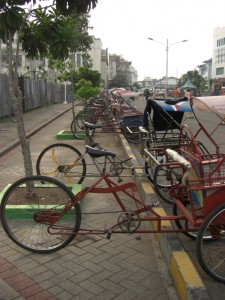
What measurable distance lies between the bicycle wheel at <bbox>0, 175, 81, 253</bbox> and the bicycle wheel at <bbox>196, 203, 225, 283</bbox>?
127cm

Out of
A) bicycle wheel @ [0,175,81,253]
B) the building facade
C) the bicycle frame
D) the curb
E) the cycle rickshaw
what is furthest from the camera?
the building facade

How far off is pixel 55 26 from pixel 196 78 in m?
77.2

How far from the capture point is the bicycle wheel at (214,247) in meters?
3.27

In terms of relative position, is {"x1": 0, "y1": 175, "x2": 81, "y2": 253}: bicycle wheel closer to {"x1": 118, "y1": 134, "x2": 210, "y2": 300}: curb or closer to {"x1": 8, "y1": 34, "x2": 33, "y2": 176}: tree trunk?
{"x1": 8, "y1": 34, "x2": 33, "y2": 176}: tree trunk

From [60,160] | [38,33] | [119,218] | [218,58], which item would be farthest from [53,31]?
[218,58]

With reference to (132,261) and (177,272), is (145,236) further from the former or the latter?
(177,272)

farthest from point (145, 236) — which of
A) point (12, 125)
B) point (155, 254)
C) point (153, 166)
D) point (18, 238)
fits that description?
point (12, 125)

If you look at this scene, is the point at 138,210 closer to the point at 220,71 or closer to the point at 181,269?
the point at 181,269

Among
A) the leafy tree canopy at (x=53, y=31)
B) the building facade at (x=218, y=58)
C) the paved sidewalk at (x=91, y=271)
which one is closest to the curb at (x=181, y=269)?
the paved sidewalk at (x=91, y=271)

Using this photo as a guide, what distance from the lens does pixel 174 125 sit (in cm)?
727

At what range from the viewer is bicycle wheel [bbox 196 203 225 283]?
Answer: 3.27 metres

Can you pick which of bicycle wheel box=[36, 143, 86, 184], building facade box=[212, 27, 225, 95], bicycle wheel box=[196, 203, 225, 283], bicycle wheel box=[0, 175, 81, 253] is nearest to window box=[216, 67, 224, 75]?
building facade box=[212, 27, 225, 95]

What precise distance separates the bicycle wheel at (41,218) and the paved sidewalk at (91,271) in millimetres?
121

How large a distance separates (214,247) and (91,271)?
48.6 inches
